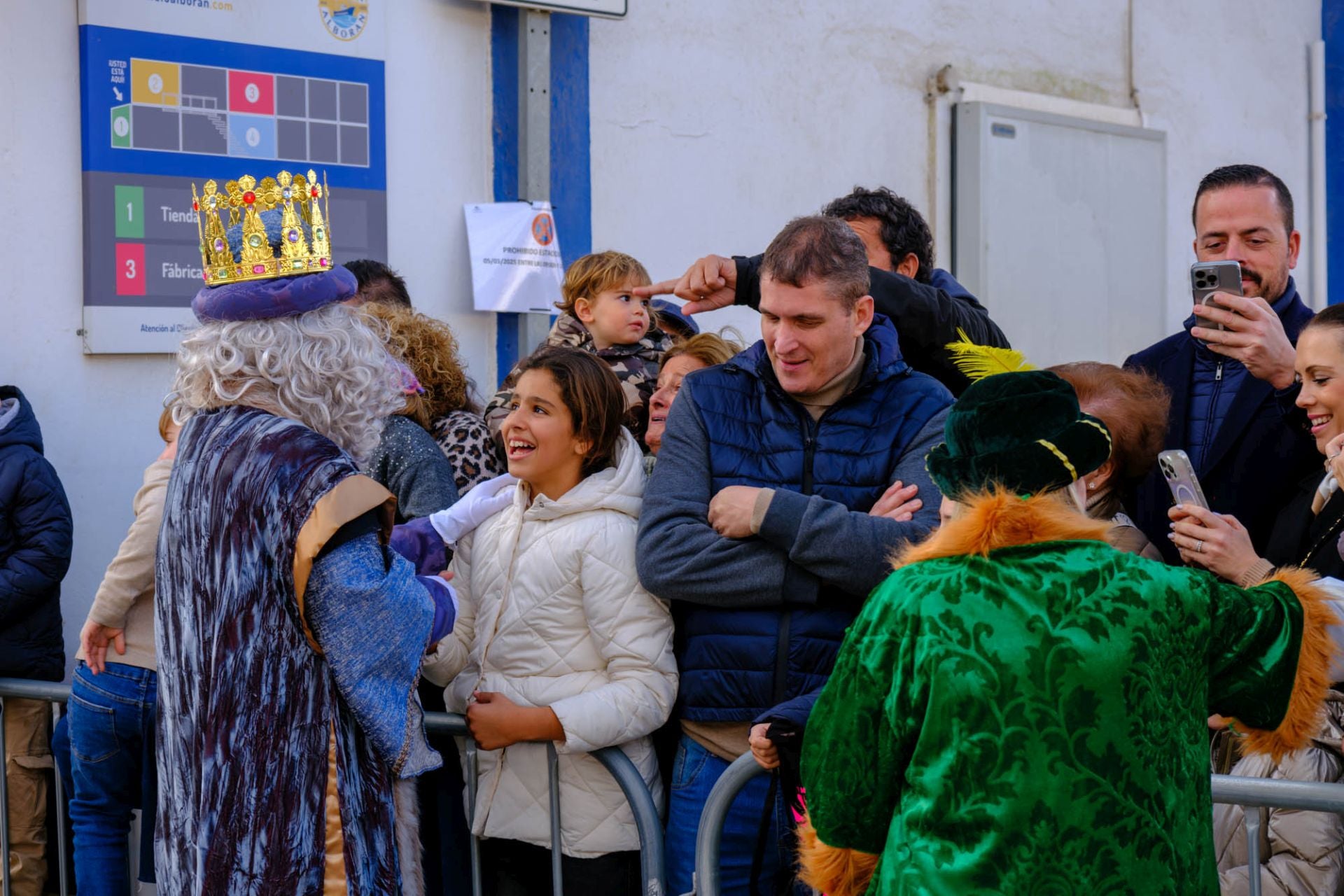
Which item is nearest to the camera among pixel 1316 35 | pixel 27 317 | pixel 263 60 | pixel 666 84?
pixel 27 317

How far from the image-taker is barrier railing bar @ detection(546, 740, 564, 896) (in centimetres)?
293

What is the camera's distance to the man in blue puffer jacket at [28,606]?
13.6ft

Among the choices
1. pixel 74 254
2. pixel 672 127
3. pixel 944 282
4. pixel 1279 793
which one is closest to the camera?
pixel 1279 793

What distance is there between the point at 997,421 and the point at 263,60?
3696mm

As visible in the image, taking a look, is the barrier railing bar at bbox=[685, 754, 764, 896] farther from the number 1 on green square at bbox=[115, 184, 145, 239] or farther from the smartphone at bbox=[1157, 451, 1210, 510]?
the number 1 on green square at bbox=[115, 184, 145, 239]

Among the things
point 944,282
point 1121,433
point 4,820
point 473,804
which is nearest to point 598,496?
point 473,804

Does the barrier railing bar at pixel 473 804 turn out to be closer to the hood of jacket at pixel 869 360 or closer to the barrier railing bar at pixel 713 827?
the barrier railing bar at pixel 713 827

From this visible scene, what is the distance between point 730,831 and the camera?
2.84 m

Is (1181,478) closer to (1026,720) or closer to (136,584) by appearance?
(1026,720)

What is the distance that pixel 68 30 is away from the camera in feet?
14.9

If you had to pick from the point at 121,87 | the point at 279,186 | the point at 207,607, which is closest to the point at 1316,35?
the point at 121,87

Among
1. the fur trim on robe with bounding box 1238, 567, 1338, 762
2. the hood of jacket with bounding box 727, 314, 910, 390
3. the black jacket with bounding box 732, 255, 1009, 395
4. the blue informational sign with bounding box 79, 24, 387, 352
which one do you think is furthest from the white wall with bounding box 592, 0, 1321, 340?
the fur trim on robe with bounding box 1238, 567, 1338, 762

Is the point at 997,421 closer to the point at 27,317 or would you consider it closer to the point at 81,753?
the point at 81,753

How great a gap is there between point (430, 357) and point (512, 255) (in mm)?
1418
